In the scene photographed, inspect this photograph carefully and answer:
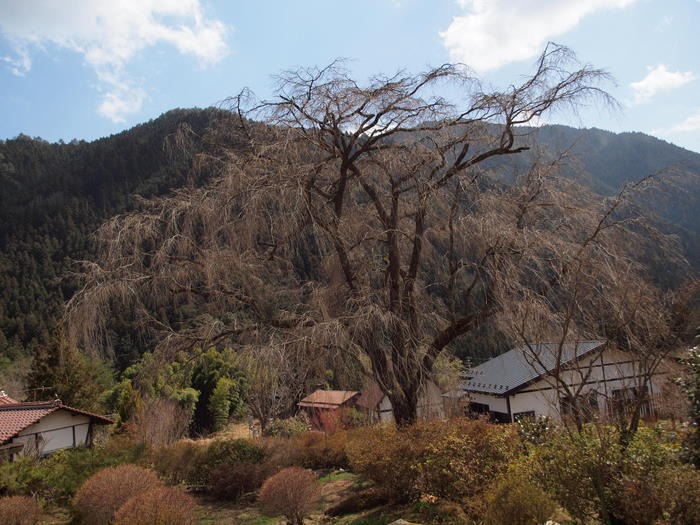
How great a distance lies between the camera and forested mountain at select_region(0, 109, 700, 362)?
823cm

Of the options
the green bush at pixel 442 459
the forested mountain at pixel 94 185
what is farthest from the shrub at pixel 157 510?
the forested mountain at pixel 94 185

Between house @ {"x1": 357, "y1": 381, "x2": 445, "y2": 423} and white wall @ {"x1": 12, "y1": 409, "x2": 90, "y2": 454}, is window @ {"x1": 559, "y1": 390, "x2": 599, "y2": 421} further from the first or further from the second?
white wall @ {"x1": 12, "y1": 409, "x2": 90, "y2": 454}

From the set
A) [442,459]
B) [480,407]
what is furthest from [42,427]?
[442,459]

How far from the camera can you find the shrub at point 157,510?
536 centimetres

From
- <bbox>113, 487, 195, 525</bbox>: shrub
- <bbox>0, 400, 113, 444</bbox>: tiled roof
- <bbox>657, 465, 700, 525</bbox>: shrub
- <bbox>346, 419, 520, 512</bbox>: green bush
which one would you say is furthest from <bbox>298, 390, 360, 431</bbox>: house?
<bbox>657, 465, 700, 525</bbox>: shrub

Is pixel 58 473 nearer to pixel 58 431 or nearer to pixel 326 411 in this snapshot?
pixel 58 431

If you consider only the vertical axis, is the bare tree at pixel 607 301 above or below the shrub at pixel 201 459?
above

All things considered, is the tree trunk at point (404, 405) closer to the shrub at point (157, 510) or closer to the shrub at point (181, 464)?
the shrub at point (157, 510)

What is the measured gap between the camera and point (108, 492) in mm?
7391

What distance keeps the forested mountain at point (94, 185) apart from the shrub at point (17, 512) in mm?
3059

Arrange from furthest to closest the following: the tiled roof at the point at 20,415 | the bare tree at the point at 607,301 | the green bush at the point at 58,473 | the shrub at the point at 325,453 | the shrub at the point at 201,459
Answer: the tiled roof at the point at 20,415 → the shrub at the point at 325,453 → the shrub at the point at 201,459 → the green bush at the point at 58,473 → the bare tree at the point at 607,301

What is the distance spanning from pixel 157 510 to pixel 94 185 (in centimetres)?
5572

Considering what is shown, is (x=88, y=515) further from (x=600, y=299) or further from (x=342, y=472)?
(x=600, y=299)

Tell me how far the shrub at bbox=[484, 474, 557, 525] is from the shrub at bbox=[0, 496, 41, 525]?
297 inches
